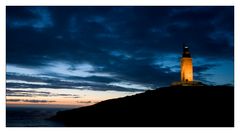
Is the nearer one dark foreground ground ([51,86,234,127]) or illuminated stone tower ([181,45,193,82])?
dark foreground ground ([51,86,234,127])

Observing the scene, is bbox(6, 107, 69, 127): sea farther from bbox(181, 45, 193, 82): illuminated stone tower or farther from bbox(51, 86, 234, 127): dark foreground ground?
bbox(181, 45, 193, 82): illuminated stone tower

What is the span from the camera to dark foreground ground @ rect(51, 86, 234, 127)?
2497 centimetres

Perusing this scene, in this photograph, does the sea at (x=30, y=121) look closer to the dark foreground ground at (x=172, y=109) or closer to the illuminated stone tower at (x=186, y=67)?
the dark foreground ground at (x=172, y=109)

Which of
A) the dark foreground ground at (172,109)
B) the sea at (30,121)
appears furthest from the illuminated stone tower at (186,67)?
the sea at (30,121)

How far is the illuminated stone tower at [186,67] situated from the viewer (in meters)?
39.2

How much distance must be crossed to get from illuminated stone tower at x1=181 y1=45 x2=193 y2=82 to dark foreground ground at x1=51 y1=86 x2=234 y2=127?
6.21 meters

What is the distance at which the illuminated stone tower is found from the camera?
3916 centimetres

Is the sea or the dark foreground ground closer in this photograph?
the dark foreground ground

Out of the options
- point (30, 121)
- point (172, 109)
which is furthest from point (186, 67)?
point (30, 121)

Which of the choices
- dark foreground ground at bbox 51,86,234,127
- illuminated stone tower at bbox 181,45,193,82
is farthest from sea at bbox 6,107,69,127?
illuminated stone tower at bbox 181,45,193,82

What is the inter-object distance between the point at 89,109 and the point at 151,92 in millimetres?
8790

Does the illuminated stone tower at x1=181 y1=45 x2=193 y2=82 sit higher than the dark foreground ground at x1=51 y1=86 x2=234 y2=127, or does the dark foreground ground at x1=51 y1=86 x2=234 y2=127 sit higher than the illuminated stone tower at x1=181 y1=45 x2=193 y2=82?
the illuminated stone tower at x1=181 y1=45 x2=193 y2=82
